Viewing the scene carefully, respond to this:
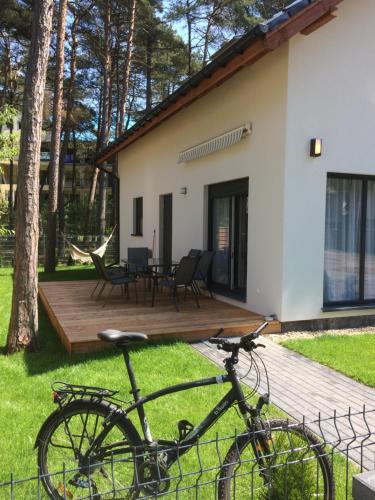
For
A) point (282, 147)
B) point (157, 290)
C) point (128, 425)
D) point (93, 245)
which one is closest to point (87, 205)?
point (93, 245)

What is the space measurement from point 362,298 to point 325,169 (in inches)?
76.3

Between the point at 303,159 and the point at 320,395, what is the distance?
3.12m

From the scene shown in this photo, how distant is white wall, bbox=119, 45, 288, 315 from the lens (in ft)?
20.1

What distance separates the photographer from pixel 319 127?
6059 millimetres

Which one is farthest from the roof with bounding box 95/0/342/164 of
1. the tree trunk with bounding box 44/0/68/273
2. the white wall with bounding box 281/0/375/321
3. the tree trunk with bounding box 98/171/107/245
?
the tree trunk with bounding box 98/171/107/245

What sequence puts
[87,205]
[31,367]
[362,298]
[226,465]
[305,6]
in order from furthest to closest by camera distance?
[87,205]
[362,298]
[305,6]
[31,367]
[226,465]

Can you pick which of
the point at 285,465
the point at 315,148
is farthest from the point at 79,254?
the point at 285,465

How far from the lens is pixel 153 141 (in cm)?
1146

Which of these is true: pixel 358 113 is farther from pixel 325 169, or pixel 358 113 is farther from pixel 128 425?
pixel 128 425

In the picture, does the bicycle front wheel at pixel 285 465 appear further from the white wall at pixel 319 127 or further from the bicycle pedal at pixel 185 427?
the white wall at pixel 319 127

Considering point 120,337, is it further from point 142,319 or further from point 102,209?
point 102,209

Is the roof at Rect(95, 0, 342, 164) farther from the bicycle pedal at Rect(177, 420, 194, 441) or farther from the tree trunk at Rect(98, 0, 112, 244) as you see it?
the tree trunk at Rect(98, 0, 112, 244)

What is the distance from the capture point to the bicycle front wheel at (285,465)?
2.12 meters

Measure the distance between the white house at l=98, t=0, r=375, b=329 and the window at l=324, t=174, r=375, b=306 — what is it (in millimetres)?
14
